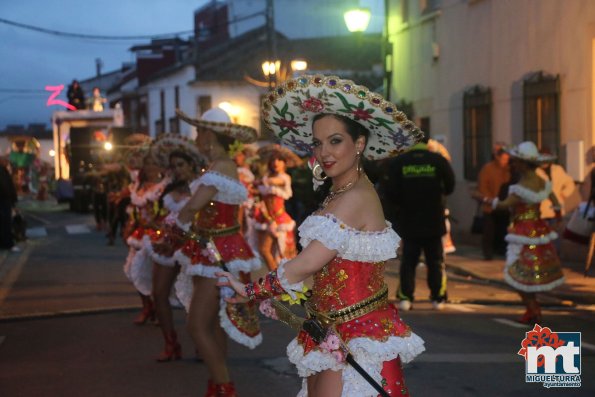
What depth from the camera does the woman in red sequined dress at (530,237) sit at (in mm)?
9961

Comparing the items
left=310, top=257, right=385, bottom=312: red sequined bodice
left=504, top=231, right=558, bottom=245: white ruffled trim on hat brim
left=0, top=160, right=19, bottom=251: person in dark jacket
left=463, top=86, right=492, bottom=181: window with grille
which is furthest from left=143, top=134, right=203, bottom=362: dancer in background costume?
left=0, top=160, right=19, bottom=251: person in dark jacket

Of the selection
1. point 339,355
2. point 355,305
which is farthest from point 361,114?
point 339,355

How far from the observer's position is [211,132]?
24.0 ft

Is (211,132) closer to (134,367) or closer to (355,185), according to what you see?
(134,367)

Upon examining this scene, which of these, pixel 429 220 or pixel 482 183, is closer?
pixel 429 220

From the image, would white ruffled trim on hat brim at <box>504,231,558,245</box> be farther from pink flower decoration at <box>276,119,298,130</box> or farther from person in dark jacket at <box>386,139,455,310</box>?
pink flower decoration at <box>276,119,298,130</box>

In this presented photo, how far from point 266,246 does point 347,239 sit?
10.9 m

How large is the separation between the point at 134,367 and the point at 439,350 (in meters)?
2.63

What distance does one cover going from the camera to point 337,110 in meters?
4.45

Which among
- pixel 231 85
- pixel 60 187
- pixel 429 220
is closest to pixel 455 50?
pixel 429 220

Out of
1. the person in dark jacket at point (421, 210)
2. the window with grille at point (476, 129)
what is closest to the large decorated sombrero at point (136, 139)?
the person in dark jacket at point (421, 210)

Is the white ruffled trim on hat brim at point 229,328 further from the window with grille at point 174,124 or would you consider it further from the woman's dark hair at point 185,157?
the window with grille at point 174,124

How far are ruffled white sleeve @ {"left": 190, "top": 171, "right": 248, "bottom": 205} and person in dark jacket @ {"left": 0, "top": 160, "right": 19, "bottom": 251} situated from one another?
565 inches

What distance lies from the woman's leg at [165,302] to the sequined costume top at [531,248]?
3.58 m
